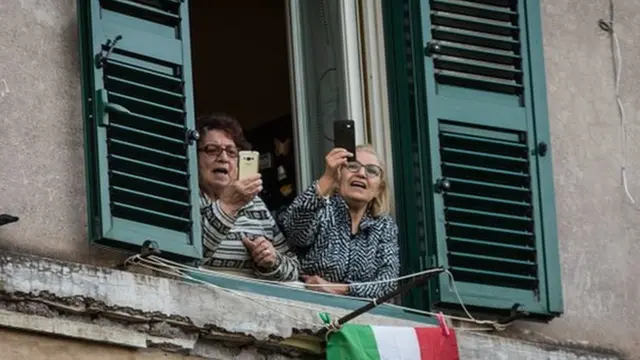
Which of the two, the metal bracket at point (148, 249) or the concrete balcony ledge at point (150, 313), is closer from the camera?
the concrete balcony ledge at point (150, 313)

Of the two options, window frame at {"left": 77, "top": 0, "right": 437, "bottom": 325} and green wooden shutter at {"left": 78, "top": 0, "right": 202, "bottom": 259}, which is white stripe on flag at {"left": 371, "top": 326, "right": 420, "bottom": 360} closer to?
window frame at {"left": 77, "top": 0, "right": 437, "bottom": 325}

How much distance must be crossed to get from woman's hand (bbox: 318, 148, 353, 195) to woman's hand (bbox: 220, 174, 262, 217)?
369 millimetres

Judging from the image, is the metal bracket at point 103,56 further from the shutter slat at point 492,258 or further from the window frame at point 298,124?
the shutter slat at point 492,258

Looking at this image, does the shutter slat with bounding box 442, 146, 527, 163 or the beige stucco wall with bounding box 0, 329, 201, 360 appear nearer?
the beige stucco wall with bounding box 0, 329, 201, 360

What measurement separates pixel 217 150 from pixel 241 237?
391mm

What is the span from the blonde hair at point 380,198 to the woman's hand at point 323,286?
0.38m

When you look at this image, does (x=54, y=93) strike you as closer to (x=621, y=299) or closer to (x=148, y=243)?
(x=148, y=243)

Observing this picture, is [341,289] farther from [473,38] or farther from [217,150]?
[473,38]

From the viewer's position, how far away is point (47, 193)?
10898 millimetres

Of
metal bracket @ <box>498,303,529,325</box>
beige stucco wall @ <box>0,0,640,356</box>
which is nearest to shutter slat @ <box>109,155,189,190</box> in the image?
beige stucco wall @ <box>0,0,640,356</box>

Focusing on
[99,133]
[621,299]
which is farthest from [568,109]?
[99,133]

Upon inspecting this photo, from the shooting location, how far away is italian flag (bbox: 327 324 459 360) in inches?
445

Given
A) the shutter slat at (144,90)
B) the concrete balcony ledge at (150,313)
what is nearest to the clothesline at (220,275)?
→ the concrete balcony ledge at (150,313)

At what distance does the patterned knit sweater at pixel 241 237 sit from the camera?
37.2 feet
